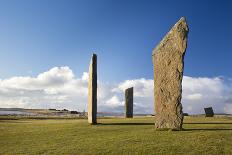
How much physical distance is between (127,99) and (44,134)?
20182 millimetres

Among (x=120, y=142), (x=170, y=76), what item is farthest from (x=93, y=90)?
(x=120, y=142)

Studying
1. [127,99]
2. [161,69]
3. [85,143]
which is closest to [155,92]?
[161,69]

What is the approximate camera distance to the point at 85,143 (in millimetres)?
18062

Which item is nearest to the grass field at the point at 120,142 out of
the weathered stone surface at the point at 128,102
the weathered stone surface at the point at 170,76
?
the weathered stone surface at the point at 170,76

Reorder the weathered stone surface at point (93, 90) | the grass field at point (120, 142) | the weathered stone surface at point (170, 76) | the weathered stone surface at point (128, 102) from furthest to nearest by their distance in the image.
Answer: the weathered stone surface at point (128, 102), the weathered stone surface at point (93, 90), the weathered stone surface at point (170, 76), the grass field at point (120, 142)

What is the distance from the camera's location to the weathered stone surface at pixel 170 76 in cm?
2042

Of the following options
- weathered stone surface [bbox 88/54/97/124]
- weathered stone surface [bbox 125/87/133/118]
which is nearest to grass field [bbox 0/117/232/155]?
weathered stone surface [bbox 88/54/97/124]

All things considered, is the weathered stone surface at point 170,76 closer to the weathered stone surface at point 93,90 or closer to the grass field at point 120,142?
the grass field at point 120,142

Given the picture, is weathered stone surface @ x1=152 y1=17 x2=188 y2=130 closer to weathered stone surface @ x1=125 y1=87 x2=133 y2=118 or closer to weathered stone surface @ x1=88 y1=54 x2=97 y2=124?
weathered stone surface @ x1=88 y1=54 x2=97 y2=124

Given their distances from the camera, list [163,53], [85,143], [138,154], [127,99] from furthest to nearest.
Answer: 1. [127,99]
2. [163,53]
3. [85,143]
4. [138,154]

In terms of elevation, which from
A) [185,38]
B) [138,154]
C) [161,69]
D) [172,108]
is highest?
[185,38]

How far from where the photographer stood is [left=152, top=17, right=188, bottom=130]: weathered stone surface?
67.0ft

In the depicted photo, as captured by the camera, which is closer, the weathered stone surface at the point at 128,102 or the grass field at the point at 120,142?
the grass field at the point at 120,142

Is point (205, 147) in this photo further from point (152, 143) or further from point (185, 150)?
point (152, 143)
